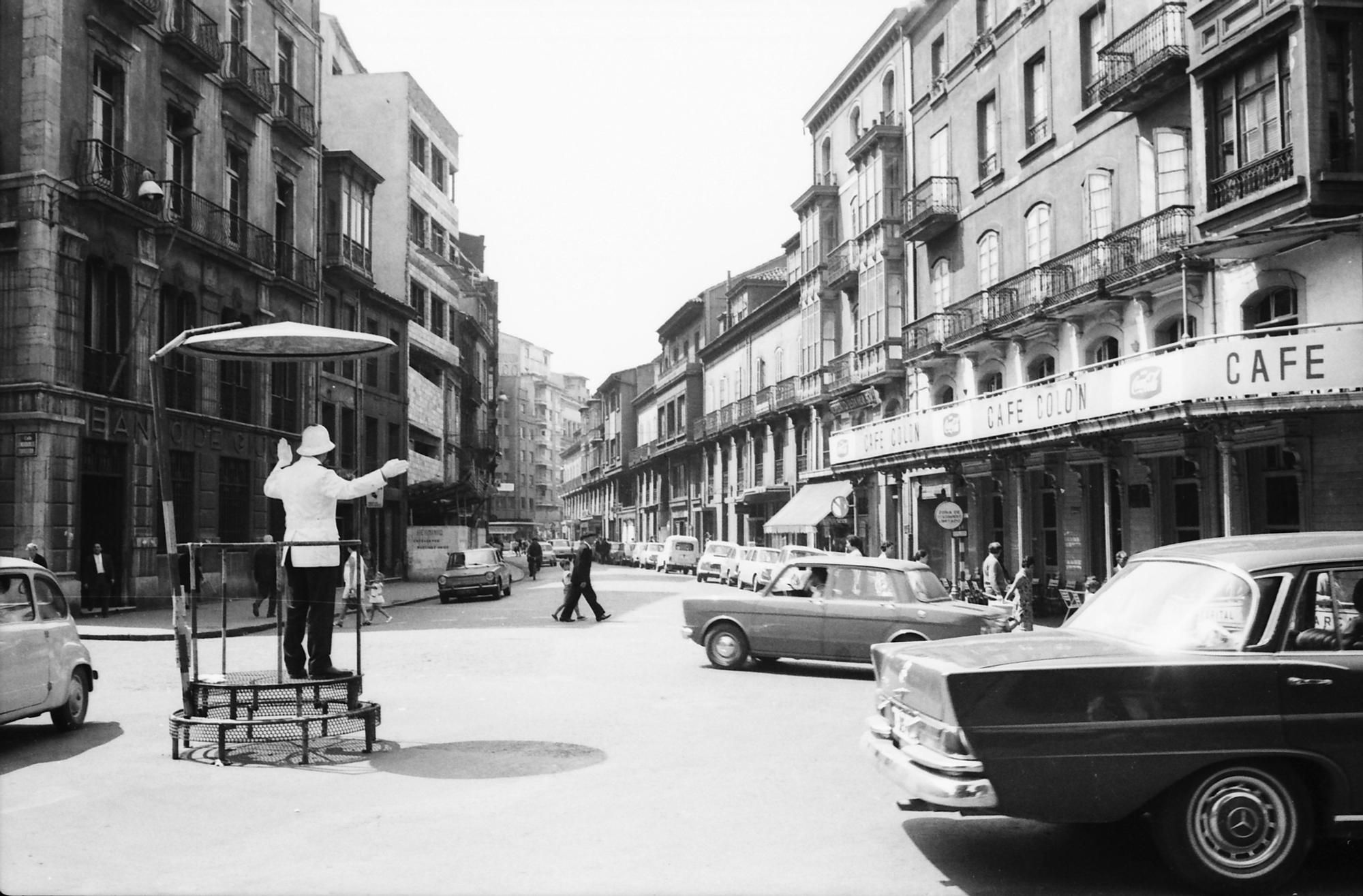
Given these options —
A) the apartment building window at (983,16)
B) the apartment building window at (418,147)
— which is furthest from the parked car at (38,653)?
the apartment building window at (418,147)

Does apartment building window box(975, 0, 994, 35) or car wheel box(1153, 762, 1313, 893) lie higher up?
apartment building window box(975, 0, 994, 35)

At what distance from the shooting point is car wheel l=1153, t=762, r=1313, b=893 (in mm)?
5527

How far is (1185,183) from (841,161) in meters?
21.5

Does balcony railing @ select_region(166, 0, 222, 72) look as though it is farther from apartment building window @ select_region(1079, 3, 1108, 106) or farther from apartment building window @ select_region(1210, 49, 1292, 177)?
apartment building window @ select_region(1210, 49, 1292, 177)

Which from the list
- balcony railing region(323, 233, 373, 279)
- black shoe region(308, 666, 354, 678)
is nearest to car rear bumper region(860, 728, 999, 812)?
black shoe region(308, 666, 354, 678)

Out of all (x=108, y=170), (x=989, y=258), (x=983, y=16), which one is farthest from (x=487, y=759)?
(x=983, y=16)

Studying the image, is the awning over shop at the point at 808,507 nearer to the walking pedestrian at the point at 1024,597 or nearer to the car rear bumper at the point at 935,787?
the walking pedestrian at the point at 1024,597

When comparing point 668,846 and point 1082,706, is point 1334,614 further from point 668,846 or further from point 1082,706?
point 668,846

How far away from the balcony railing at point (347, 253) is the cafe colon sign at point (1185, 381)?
2358 cm

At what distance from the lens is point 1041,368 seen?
91.4 ft

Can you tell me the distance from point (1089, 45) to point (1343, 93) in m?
8.54

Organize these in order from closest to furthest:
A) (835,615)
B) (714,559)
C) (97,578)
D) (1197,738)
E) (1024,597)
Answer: (1197,738) < (835,615) < (1024,597) < (97,578) < (714,559)

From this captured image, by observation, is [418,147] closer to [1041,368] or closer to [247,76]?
[247,76]

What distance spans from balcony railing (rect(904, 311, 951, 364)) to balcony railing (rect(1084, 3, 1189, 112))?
8569mm
